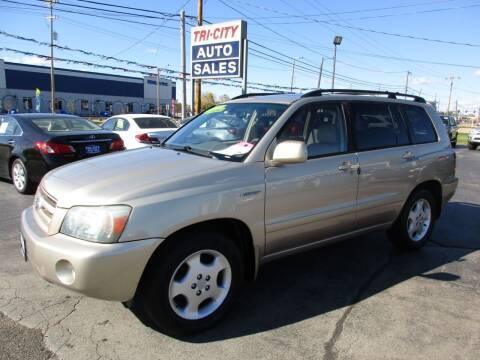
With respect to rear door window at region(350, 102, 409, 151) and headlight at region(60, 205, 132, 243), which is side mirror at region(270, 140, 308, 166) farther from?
headlight at region(60, 205, 132, 243)

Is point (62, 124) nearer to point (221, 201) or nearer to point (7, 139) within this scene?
point (7, 139)

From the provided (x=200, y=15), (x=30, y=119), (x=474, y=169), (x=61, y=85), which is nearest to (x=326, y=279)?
(x=30, y=119)

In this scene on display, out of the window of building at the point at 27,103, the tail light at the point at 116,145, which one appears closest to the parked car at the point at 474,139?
the tail light at the point at 116,145

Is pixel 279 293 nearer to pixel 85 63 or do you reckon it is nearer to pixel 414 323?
pixel 414 323

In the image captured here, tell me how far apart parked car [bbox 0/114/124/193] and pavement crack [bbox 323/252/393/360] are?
5453 millimetres

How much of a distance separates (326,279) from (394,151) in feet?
5.00

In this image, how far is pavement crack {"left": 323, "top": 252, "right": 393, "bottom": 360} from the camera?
294 centimetres

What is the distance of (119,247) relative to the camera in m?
2.64

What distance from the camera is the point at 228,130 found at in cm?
393

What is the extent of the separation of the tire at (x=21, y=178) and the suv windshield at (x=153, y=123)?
4345 mm

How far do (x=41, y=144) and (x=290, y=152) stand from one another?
5524mm

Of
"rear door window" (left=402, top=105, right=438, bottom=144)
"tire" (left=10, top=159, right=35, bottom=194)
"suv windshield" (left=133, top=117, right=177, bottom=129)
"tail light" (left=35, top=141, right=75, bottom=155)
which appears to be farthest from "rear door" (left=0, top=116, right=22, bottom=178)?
"rear door window" (left=402, top=105, right=438, bottom=144)

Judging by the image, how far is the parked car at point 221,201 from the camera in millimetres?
2715

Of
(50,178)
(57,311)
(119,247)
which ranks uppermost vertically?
(50,178)
